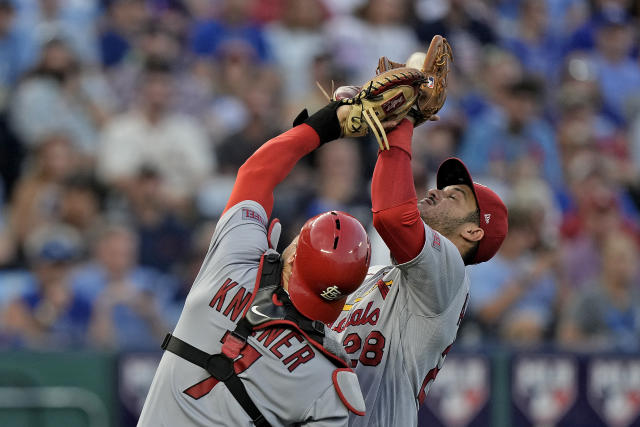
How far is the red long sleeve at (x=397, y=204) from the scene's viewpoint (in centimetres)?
352

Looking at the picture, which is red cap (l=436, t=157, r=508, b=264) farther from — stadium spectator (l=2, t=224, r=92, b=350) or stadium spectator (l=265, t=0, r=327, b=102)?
stadium spectator (l=265, t=0, r=327, b=102)

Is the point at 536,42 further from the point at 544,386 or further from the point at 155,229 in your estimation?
the point at 155,229

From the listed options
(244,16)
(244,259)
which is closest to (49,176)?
(244,16)

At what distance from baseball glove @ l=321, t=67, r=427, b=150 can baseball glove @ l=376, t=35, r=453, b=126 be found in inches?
3.7

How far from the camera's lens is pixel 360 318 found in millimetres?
4004

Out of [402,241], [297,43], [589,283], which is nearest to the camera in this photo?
[402,241]

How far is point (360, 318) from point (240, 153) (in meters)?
4.35

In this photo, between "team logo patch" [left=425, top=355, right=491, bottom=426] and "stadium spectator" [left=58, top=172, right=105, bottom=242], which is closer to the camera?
"team logo patch" [left=425, top=355, right=491, bottom=426]

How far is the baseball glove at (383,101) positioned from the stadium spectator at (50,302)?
3.59m

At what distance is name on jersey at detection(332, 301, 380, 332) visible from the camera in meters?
3.96

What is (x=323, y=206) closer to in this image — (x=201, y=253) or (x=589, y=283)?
(x=201, y=253)

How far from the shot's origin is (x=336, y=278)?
3168 mm

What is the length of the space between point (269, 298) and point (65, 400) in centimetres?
324

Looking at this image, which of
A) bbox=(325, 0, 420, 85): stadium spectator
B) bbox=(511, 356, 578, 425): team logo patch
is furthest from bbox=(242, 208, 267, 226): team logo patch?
bbox=(325, 0, 420, 85): stadium spectator
